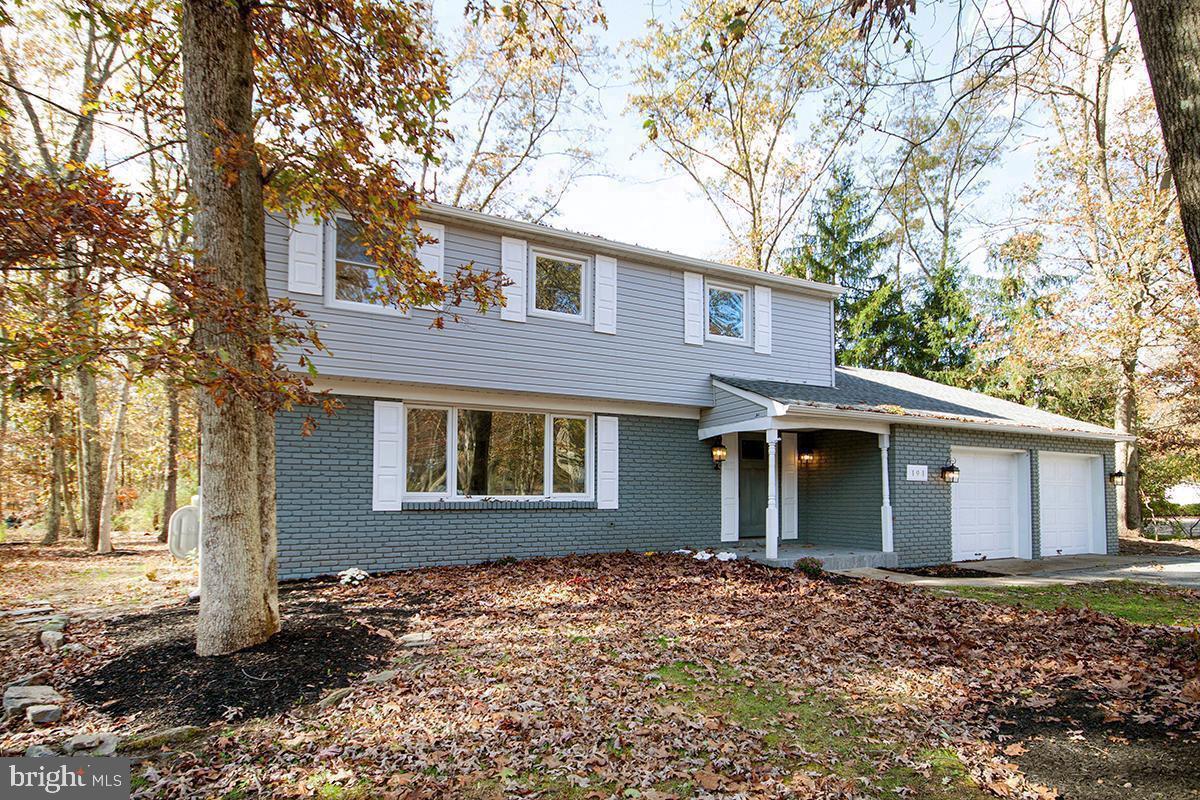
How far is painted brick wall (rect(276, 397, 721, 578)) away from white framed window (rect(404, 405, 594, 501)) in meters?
0.29

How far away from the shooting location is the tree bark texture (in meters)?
2.66

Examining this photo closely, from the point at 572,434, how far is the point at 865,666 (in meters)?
6.21

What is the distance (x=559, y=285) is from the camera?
10445 millimetres

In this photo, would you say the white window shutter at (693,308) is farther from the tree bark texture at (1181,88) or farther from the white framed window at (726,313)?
the tree bark texture at (1181,88)

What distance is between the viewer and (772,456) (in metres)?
9.71

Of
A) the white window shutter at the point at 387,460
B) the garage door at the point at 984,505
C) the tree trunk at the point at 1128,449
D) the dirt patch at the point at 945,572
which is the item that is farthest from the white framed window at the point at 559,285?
the tree trunk at the point at 1128,449

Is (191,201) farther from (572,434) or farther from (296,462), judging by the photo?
(572,434)

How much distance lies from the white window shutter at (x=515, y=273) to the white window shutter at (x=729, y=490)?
14.6 feet

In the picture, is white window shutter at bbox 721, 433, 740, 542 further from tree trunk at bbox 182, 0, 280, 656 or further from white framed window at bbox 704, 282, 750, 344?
tree trunk at bbox 182, 0, 280, 656

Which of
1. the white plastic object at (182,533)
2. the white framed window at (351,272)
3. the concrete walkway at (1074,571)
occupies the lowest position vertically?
the concrete walkway at (1074,571)

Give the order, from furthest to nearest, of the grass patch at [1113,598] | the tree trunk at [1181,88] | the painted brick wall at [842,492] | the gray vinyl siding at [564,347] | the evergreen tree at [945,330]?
the evergreen tree at [945,330] < the painted brick wall at [842,492] < the gray vinyl siding at [564,347] < the grass patch at [1113,598] < the tree trunk at [1181,88]

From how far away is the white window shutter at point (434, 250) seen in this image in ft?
30.1

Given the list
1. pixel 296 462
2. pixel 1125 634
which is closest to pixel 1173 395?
pixel 1125 634

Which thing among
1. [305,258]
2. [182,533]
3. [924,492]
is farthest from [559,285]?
[924,492]
